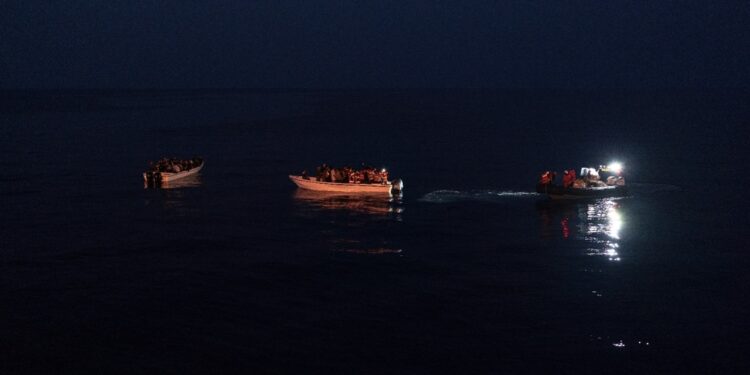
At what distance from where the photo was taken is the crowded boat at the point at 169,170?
62.9 m

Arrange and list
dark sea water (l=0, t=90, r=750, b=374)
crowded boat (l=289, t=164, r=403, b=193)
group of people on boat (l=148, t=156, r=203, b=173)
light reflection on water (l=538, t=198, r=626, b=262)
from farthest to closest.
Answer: group of people on boat (l=148, t=156, r=203, b=173) → crowded boat (l=289, t=164, r=403, b=193) → light reflection on water (l=538, t=198, r=626, b=262) → dark sea water (l=0, t=90, r=750, b=374)

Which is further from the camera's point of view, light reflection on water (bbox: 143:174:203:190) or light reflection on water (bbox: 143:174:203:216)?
light reflection on water (bbox: 143:174:203:190)

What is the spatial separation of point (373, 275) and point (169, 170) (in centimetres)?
3364

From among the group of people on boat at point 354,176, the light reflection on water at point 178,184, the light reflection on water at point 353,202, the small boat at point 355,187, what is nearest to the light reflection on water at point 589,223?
the light reflection on water at point 353,202

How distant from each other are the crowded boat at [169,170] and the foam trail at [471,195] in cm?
1899

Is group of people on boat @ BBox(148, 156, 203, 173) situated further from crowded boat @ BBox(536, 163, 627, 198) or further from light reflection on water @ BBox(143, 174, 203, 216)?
crowded boat @ BBox(536, 163, 627, 198)

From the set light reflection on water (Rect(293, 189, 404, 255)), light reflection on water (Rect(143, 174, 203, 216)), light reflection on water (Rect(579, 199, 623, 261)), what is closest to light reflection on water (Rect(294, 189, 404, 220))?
light reflection on water (Rect(293, 189, 404, 255))

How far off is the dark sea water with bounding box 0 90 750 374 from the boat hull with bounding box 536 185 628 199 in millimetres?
818

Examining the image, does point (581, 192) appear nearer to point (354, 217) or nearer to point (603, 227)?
point (603, 227)

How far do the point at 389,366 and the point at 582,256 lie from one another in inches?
646

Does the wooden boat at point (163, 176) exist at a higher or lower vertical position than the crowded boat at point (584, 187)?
higher

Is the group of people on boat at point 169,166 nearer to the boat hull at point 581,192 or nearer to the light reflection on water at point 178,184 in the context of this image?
the light reflection on water at point 178,184

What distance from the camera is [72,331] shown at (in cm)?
2869

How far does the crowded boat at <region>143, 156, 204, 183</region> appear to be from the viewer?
62.9 meters
